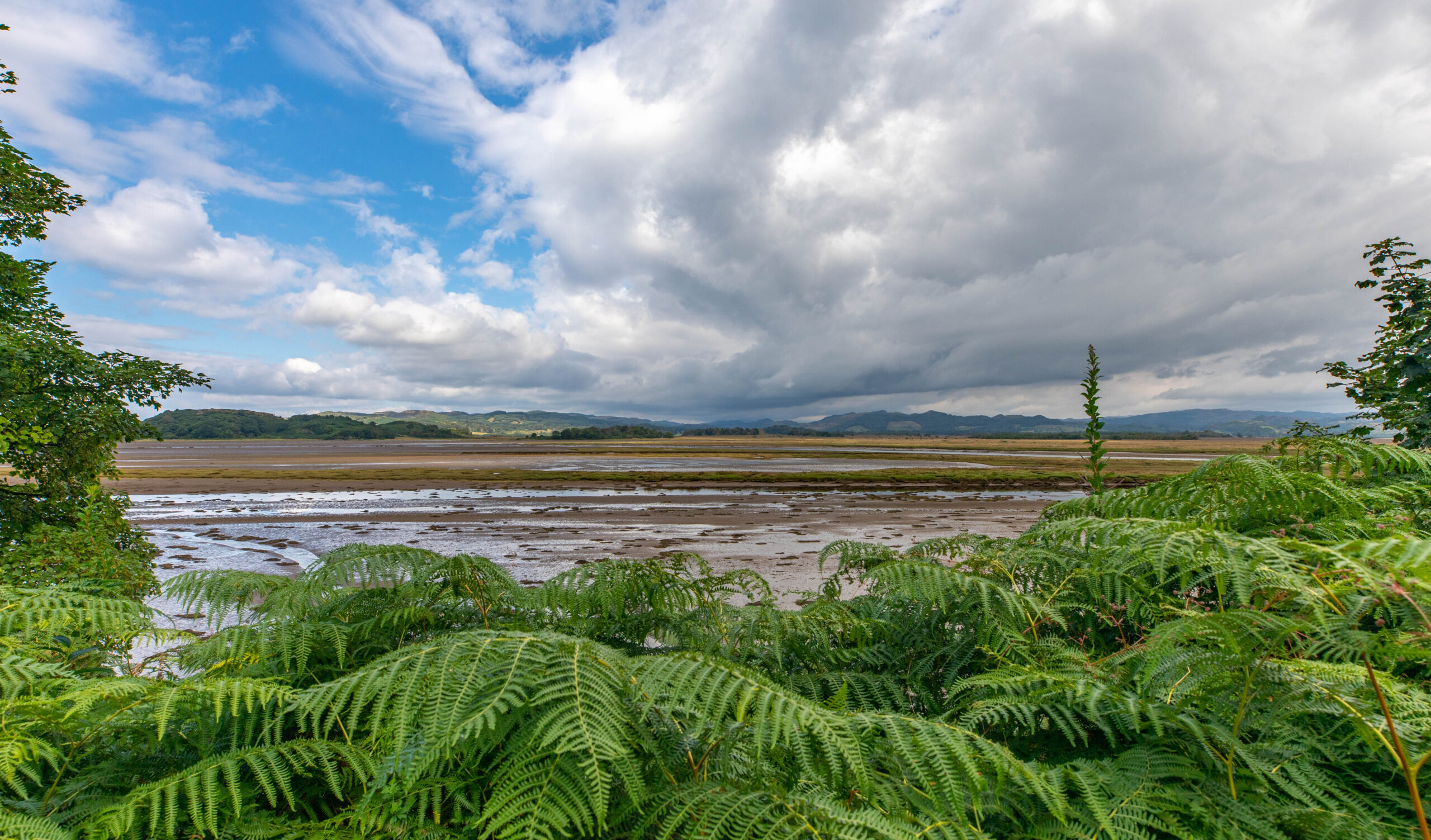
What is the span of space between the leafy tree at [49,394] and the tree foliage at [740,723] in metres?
4.98

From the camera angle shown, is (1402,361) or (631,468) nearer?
(1402,361)

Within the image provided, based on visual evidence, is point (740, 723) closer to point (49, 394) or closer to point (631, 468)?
point (49, 394)

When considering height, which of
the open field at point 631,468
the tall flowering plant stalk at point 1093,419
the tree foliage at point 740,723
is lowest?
the open field at point 631,468

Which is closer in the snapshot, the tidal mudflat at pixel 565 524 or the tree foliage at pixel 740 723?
the tree foliage at pixel 740 723

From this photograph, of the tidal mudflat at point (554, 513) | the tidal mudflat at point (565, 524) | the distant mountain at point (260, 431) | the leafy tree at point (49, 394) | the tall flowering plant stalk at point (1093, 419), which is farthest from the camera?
the distant mountain at point (260, 431)

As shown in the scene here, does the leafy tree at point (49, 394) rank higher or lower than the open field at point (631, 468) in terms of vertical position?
higher

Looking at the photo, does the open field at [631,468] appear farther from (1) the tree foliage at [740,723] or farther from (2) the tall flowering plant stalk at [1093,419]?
(1) the tree foliage at [740,723]

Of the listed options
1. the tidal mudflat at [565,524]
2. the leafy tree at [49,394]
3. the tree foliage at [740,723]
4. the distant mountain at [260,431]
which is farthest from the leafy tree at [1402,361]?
the distant mountain at [260,431]

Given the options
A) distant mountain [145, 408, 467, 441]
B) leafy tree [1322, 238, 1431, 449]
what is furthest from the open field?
distant mountain [145, 408, 467, 441]

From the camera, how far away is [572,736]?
4.02ft

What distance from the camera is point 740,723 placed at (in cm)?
144

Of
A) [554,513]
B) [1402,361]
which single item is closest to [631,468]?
[554,513]

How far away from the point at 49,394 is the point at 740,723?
26.1ft

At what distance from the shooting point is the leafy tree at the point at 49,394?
17.1 ft
